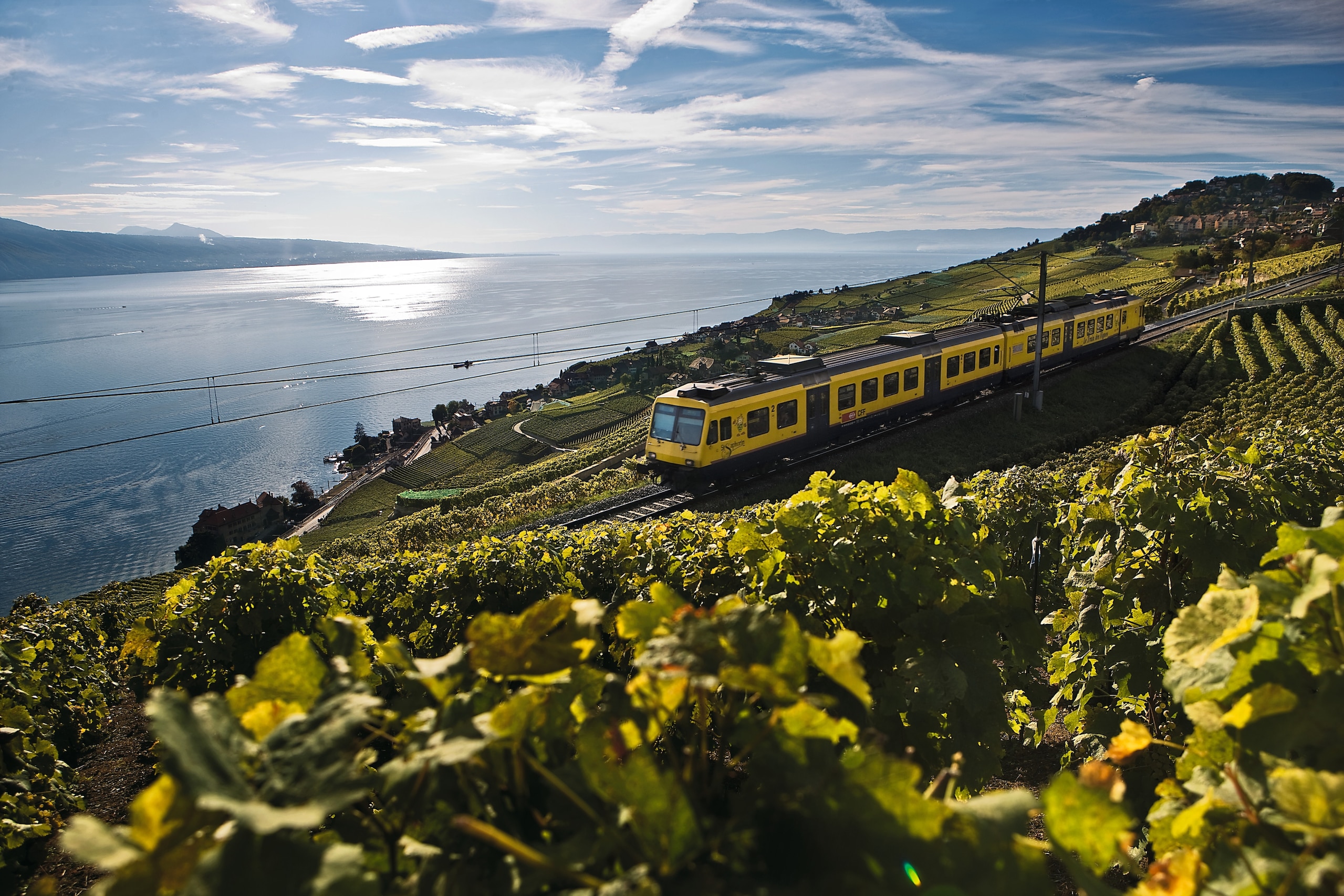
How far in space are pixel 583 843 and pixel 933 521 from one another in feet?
9.29

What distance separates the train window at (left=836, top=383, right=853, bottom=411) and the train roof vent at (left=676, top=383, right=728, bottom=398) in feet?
12.6

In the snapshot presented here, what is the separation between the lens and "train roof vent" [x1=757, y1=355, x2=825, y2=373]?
62.4 ft

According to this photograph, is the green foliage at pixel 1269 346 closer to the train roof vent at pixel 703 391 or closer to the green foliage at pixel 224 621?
the train roof vent at pixel 703 391

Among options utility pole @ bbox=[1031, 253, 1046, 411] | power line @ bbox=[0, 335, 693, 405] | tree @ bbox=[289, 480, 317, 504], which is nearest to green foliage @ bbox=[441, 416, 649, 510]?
power line @ bbox=[0, 335, 693, 405]

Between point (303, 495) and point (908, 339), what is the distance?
4739 centimetres

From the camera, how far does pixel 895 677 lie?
9.51 ft

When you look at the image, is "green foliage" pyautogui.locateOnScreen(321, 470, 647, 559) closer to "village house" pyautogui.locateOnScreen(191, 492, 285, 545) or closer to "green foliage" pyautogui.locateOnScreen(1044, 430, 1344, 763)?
"green foliage" pyautogui.locateOnScreen(1044, 430, 1344, 763)

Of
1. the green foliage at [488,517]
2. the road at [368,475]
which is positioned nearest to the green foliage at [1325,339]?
the green foliage at [488,517]

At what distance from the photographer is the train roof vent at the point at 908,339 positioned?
2286 centimetres

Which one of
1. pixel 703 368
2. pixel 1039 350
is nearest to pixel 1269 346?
pixel 1039 350

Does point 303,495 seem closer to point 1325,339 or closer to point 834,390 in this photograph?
point 834,390

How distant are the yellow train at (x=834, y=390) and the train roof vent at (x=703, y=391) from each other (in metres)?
0.02

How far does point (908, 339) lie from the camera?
22922 millimetres

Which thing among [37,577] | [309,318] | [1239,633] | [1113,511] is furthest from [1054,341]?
[309,318]
